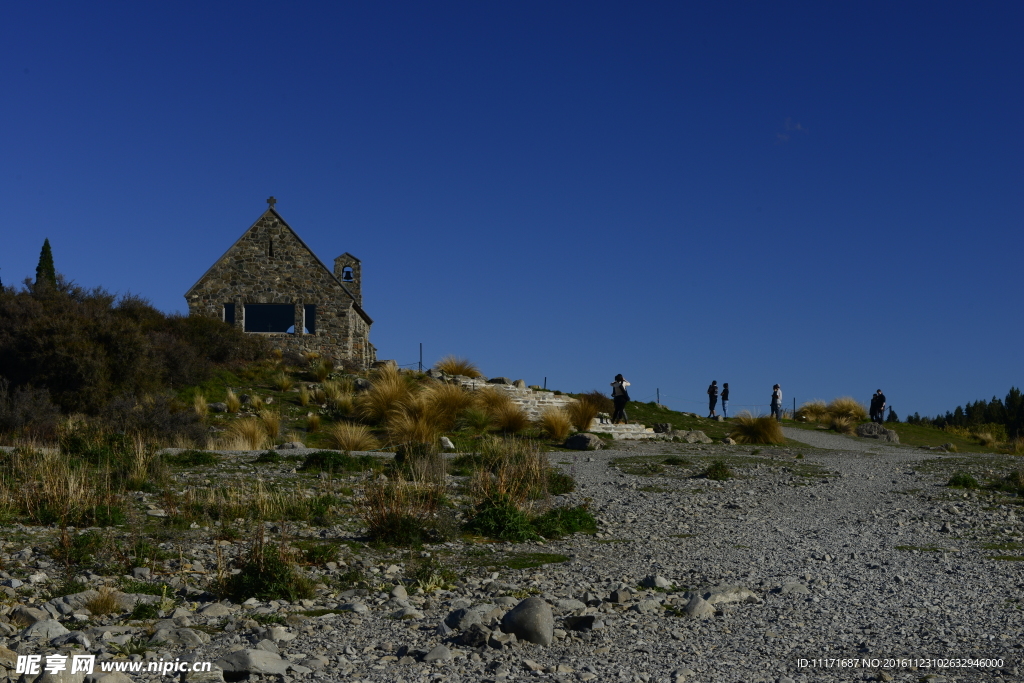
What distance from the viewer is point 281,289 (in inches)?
1405

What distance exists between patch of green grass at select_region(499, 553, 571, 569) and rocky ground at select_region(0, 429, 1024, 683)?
0.11 feet

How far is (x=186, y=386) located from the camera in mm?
23797

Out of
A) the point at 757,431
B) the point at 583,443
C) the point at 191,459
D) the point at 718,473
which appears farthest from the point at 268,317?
the point at 718,473

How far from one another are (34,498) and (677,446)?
47.6 ft

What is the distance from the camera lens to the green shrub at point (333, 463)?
42.9ft

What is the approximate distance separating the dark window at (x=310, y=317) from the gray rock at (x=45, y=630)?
30.6m

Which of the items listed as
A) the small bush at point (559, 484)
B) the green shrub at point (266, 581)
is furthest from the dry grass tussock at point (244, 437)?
the green shrub at point (266, 581)

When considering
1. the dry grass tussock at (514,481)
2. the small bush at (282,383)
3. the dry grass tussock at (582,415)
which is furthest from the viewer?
the small bush at (282,383)

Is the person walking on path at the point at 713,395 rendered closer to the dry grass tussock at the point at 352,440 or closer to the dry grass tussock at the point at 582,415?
the dry grass tussock at the point at 582,415

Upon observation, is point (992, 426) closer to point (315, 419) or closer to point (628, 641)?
point (315, 419)

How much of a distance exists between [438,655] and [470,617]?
2.04 feet

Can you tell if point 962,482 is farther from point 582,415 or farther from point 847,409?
point 847,409

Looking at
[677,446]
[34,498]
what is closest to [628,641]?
[34,498]

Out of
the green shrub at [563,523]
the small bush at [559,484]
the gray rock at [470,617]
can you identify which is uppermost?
the small bush at [559,484]
